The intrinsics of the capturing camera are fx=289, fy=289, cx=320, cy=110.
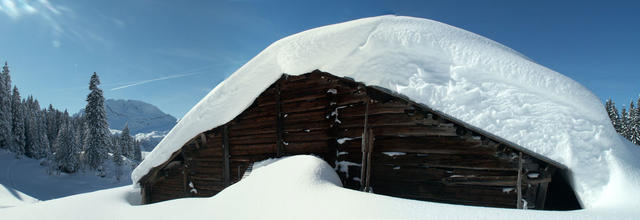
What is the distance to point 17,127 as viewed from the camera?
56.4 m

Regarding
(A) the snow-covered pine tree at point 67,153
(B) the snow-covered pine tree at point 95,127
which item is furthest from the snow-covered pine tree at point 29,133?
(B) the snow-covered pine tree at point 95,127

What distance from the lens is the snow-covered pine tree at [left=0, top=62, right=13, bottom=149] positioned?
48688 millimetres

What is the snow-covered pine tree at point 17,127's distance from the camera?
55531 millimetres

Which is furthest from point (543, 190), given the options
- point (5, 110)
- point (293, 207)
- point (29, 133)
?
point (29, 133)

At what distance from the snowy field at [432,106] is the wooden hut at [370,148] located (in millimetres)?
359

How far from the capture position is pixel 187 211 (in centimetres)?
461

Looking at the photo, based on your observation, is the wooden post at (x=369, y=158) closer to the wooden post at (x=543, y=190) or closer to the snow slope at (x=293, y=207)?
the snow slope at (x=293, y=207)

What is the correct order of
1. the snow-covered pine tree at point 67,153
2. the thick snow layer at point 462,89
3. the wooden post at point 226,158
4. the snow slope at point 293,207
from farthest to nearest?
the snow-covered pine tree at point 67,153 < the wooden post at point 226,158 < the thick snow layer at point 462,89 < the snow slope at point 293,207

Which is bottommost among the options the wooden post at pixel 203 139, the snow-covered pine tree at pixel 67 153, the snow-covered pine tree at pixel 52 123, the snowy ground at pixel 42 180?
the snowy ground at pixel 42 180

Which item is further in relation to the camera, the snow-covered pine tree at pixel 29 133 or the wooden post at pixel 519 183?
the snow-covered pine tree at pixel 29 133

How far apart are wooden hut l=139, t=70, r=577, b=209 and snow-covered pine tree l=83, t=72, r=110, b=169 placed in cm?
3948

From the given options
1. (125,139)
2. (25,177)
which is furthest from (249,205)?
(125,139)

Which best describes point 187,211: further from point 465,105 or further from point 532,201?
point 532,201

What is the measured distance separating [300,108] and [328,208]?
521cm
